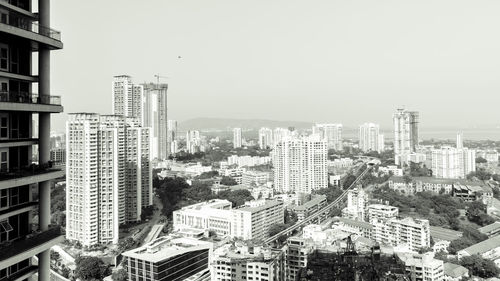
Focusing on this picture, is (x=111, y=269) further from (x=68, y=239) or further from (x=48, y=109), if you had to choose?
(x=48, y=109)

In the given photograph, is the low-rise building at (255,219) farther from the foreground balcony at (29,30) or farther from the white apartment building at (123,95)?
the white apartment building at (123,95)

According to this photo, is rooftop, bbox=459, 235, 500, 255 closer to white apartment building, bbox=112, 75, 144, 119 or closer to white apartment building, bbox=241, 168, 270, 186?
white apartment building, bbox=241, 168, 270, 186

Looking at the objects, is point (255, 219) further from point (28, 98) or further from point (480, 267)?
point (28, 98)

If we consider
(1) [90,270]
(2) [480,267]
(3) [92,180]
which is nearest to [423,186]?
(2) [480,267]

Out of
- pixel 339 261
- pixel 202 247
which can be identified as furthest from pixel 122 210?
pixel 339 261

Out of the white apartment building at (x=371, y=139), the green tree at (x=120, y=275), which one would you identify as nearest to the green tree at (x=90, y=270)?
the green tree at (x=120, y=275)
